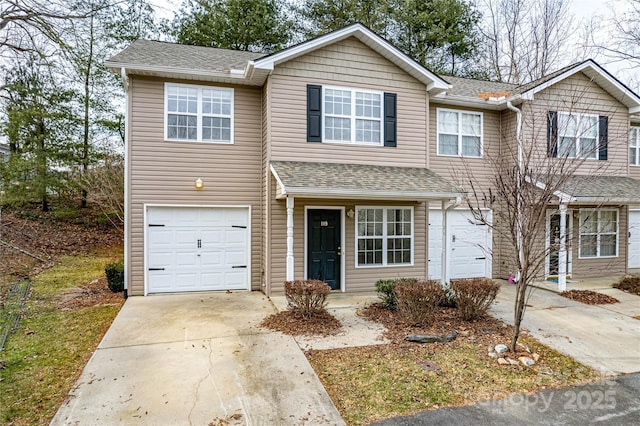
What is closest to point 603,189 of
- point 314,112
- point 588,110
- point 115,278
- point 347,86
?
point 588,110

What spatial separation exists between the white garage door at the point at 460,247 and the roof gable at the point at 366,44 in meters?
3.60

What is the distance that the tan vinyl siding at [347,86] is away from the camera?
8.47 meters

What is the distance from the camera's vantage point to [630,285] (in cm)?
941

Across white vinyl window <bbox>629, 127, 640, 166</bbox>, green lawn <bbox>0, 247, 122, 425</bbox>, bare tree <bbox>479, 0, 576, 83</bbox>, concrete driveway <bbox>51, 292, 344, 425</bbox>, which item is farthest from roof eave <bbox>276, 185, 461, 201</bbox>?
bare tree <bbox>479, 0, 576, 83</bbox>

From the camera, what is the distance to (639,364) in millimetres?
4984

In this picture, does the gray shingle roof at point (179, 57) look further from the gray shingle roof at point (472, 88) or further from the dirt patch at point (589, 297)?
the dirt patch at point (589, 297)

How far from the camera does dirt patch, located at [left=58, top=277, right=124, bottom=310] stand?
788 centimetres

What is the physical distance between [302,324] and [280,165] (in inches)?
142

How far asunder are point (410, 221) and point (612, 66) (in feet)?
39.1

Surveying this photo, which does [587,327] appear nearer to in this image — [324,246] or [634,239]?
[324,246]

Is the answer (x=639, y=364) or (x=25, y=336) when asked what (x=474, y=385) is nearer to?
(x=639, y=364)

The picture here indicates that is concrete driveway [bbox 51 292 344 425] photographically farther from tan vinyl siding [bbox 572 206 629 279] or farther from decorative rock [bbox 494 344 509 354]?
tan vinyl siding [bbox 572 206 629 279]

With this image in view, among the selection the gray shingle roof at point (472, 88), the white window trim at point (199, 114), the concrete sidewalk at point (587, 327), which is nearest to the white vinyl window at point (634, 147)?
the gray shingle roof at point (472, 88)

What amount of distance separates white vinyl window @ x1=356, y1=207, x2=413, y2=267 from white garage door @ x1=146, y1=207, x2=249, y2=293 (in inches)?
114
